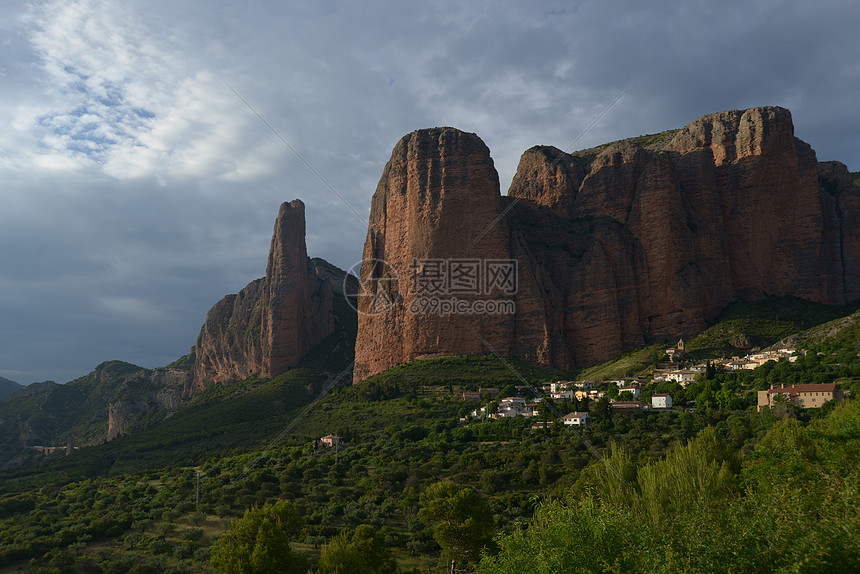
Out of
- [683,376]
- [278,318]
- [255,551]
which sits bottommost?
[255,551]

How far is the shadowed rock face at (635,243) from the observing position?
85.8 metres

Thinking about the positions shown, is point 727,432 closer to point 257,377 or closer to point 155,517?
point 155,517

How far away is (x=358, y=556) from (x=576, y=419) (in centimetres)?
3756

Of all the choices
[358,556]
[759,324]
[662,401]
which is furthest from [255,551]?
[759,324]

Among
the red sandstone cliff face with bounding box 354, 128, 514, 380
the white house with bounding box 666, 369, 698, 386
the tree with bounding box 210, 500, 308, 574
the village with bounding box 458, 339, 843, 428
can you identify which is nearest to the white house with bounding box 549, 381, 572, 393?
the village with bounding box 458, 339, 843, 428

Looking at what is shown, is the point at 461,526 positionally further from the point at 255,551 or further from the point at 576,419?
the point at 576,419

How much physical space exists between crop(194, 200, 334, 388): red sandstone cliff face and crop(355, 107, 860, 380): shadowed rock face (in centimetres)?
2267

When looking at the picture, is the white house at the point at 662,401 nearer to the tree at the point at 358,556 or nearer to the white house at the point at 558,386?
the white house at the point at 558,386

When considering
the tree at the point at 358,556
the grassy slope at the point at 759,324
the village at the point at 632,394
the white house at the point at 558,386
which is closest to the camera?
the tree at the point at 358,556

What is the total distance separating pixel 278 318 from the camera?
366 feet

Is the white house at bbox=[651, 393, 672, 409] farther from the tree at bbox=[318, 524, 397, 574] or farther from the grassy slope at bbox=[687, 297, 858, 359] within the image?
the tree at bbox=[318, 524, 397, 574]

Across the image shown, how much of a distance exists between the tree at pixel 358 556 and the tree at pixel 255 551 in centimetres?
169

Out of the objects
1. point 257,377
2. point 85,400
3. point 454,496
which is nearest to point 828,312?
point 454,496

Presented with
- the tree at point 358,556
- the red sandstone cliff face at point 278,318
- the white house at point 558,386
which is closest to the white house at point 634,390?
the white house at point 558,386
